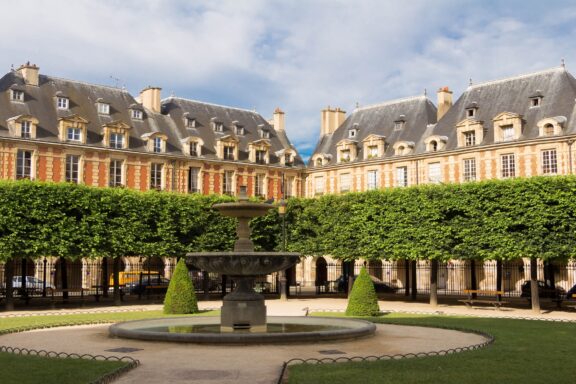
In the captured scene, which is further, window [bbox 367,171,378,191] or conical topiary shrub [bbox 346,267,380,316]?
window [bbox 367,171,378,191]

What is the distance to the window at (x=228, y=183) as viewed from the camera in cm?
4619

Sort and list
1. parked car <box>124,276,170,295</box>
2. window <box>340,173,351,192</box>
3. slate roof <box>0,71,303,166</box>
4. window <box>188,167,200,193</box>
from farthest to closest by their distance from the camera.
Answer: window <box>340,173,351,192</box>, window <box>188,167,200,193</box>, slate roof <box>0,71,303,166</box>, parked car <box>124,276,170,295</box>

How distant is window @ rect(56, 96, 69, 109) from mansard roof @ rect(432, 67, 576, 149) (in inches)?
922

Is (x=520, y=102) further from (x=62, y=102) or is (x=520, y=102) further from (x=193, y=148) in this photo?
(x=62, y=102)

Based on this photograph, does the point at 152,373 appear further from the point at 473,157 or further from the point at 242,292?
the point at 473,157

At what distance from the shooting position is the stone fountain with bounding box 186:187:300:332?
→ 46.0 feet

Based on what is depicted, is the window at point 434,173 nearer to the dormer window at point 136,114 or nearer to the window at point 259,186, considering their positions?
the window at point 259,186

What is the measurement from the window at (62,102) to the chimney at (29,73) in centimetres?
161

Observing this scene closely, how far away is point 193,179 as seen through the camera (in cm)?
4506

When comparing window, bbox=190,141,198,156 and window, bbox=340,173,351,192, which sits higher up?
window, bbox=190,141,198,156

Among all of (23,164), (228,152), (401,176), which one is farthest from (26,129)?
(401,176)

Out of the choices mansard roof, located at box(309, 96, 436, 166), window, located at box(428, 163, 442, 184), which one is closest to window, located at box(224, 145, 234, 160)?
mansard roof, located at box(309, 96, 436, 166)

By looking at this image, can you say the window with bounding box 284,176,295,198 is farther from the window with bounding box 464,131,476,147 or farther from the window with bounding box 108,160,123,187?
the window with bounding box 464,131,476,147

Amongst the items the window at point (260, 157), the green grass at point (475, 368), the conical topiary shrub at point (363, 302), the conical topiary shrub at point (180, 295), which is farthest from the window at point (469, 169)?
the green grass at point (475, 368)
